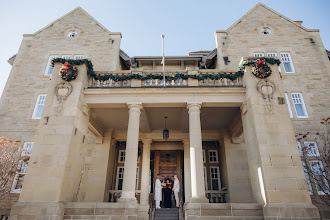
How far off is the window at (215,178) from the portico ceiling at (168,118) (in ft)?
9.94

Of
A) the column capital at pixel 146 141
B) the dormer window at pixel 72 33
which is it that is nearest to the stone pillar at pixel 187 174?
the column capital at pixel 146 141

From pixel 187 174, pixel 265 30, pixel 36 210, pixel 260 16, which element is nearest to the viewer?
pixel 36 210

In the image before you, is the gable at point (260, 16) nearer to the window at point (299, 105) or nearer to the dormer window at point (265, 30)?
the dormer window at point (265, 30)

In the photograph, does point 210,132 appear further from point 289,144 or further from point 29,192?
point 29,192

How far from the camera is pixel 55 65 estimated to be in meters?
11.2

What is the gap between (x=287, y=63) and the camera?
17.2 meters

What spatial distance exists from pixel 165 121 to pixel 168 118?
1.48ft

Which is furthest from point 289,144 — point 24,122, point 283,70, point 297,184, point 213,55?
point 24,122

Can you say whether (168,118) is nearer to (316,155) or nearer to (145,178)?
(145,178)

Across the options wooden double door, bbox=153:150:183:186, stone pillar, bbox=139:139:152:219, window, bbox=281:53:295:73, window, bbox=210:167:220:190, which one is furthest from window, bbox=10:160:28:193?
window, bbox=281:53:295:73

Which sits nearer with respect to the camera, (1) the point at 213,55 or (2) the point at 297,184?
(2) the point at 297,184

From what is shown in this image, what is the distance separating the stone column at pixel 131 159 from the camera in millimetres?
9016

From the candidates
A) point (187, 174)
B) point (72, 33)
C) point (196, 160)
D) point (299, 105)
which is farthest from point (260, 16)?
point (72, 33)

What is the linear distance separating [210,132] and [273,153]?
616cm
